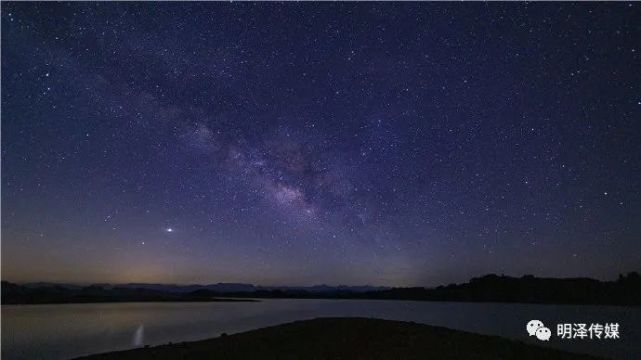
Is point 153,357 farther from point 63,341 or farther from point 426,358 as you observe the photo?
point 63,341

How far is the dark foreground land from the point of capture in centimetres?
1847

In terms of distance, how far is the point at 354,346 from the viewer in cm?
1978

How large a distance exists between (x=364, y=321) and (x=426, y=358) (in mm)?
8270

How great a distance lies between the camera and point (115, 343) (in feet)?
Answer: 123

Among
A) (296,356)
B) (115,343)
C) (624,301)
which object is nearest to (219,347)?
(296,356)

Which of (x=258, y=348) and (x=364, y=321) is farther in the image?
(x=364, y=321)

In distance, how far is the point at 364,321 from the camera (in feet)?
83.7

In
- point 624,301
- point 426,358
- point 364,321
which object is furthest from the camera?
point 624,301

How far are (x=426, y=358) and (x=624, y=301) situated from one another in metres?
208

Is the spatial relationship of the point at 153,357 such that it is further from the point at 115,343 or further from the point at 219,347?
the point at 115,343

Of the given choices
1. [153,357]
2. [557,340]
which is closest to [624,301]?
[557,340]

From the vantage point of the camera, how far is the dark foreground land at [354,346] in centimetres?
1847

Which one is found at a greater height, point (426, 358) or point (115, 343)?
point (426, 358)

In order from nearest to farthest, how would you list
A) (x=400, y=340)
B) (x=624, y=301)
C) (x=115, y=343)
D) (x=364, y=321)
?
(x=400, y=340) → (x=364, y=321) → (x=115, y=343) → (x=624, y=301)
